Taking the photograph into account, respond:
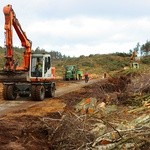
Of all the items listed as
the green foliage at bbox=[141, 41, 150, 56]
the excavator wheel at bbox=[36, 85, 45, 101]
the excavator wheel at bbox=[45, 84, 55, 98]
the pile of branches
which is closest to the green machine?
the excavator wheel at bbox=[45, 84, 55, 98]

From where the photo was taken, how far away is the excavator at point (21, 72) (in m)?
23.3

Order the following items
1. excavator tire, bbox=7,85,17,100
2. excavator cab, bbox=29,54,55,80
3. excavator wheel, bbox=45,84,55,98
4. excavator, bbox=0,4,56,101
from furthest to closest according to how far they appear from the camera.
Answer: excavator wheel, bbox=45,84,55,98 < excavator cab, bbox=29,54,55,80 < excavator tire, bbox=7,85,17,100 < excavator, bbox=0,4,56,101

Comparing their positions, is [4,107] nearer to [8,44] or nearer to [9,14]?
[8,44]

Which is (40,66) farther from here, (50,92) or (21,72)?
(50,92)

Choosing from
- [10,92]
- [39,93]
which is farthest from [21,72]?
[39,93]

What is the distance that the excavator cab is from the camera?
24.0 m

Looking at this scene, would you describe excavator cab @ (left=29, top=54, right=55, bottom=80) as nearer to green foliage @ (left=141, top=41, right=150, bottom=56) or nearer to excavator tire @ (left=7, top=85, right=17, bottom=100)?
excavator tire @ (left=7, top=85, right=17, bottom=100)

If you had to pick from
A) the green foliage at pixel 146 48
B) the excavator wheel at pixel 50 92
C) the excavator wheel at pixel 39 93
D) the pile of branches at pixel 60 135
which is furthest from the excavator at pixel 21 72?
the green foliage at pixel 146 48

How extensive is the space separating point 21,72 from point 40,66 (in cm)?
138

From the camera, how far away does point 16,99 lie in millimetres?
24578

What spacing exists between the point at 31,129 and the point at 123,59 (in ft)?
247

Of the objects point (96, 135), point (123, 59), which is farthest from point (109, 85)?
point (123, 59)

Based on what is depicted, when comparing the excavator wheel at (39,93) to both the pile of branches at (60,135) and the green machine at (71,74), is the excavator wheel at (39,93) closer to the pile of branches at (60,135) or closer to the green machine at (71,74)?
the pile of branches at (60,135)

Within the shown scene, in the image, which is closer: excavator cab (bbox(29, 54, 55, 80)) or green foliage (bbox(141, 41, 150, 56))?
excavator cab (bbox(29, 54, 55, 80))
